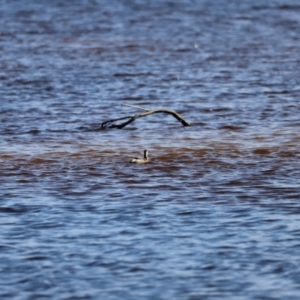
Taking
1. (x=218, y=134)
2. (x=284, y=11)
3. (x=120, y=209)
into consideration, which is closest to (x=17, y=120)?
(x=218, y=134)

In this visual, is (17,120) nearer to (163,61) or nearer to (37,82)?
(37,82)

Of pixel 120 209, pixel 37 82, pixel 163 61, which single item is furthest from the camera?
pixel 163 61

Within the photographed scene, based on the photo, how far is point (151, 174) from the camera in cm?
1010

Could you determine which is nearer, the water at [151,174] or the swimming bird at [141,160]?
the water at [151,174]

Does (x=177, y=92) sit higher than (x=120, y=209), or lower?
lower

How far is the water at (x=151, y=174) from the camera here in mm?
7027

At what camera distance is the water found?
7.03m

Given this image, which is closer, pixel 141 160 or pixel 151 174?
pixel 151 174

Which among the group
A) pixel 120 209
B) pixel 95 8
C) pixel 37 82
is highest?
pixel 120 209

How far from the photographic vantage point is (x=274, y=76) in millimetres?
17609

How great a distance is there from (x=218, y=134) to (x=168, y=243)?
15.5ft

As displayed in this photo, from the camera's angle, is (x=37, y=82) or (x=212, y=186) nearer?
(x=212, y=186)

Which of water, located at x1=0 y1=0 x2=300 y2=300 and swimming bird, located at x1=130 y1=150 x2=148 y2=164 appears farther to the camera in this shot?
swimming bird, located at x1=130 y1=150 x2=148 y2=164

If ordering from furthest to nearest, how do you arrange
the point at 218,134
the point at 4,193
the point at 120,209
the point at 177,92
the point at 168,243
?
the point at 177,92 < the point at 218,134 < the point at 4,193 < the point at 120,209 < the point at 168,243
